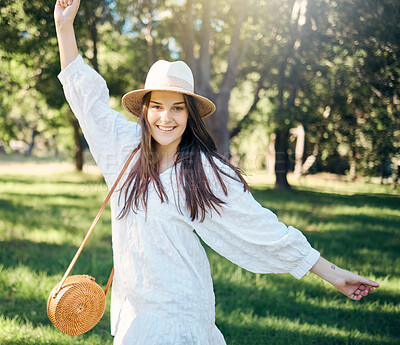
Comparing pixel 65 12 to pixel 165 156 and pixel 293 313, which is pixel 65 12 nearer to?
pixel 165 156

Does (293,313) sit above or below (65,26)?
below

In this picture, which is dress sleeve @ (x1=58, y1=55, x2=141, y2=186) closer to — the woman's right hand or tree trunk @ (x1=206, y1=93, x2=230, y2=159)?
the woman's right hand

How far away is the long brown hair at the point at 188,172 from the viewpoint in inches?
77.7

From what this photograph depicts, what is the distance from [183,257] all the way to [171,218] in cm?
19

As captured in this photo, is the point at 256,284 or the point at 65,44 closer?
the point at 65,44

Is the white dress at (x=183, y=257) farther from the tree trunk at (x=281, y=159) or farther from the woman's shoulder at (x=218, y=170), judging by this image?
the tree trunk at (x=281, y=159)

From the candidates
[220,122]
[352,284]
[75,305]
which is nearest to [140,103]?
[75,305]

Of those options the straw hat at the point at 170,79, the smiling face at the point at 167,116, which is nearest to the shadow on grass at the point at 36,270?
the smiling face at the point at 167,116

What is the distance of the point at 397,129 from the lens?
589cm

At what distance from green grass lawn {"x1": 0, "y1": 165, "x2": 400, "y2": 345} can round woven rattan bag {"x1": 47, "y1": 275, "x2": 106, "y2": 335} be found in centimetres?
172

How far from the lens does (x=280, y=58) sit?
43.0ft

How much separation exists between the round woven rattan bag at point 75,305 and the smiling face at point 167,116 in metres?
0.77

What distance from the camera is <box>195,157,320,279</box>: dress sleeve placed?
1.96 meters

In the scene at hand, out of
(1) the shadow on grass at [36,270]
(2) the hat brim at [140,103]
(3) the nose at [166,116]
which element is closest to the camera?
(3) the nose at [166,116]
